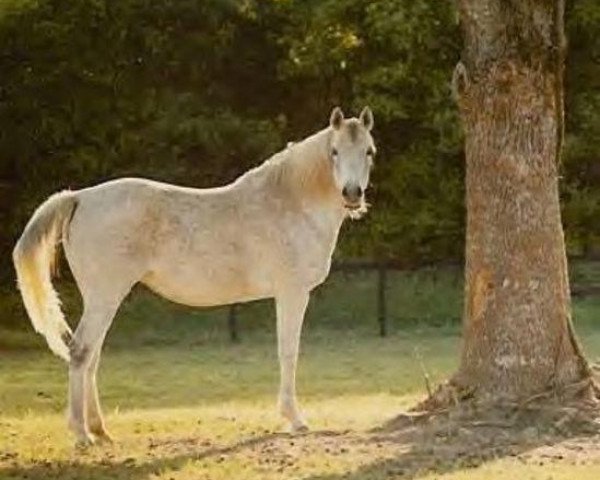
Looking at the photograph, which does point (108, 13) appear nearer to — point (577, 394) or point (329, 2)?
point (329, 2)

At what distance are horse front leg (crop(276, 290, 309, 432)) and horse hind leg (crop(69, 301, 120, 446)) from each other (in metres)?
1.07

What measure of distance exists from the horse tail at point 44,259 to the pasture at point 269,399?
0.76 metres

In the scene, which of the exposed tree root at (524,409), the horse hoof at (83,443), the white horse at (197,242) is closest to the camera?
the horse hoof at (83,443)

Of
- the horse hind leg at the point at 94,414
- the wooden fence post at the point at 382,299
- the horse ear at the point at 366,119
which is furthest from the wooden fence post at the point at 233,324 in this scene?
the horse ear at the point at 366,119

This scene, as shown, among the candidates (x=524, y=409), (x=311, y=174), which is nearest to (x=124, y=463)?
(x=311, y=174)

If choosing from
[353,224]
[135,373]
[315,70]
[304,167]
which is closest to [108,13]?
[315,70]

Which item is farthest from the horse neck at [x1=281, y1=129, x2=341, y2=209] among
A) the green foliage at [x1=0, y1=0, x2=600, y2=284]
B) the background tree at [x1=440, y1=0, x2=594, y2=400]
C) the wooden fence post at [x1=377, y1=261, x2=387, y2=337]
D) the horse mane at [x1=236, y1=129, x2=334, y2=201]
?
the green foliage at [x1=0, y1=0, x2=600, y2=284]

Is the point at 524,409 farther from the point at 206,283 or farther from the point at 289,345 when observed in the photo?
the point at 206,283

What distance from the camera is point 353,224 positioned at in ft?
65.6

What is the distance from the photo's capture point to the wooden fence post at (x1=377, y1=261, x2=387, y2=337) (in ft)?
59.8

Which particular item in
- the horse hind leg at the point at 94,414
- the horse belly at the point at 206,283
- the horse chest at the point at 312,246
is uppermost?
the horse chest at the point at 312,246

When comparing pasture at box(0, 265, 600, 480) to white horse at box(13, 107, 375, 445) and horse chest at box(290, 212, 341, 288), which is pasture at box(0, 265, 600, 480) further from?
horse chest at box(290, 212, 341, 288)

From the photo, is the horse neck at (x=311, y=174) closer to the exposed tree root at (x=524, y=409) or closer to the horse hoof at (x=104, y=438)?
the exposed tree root at (x=524, y=409)

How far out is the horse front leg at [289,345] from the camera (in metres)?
8.76
